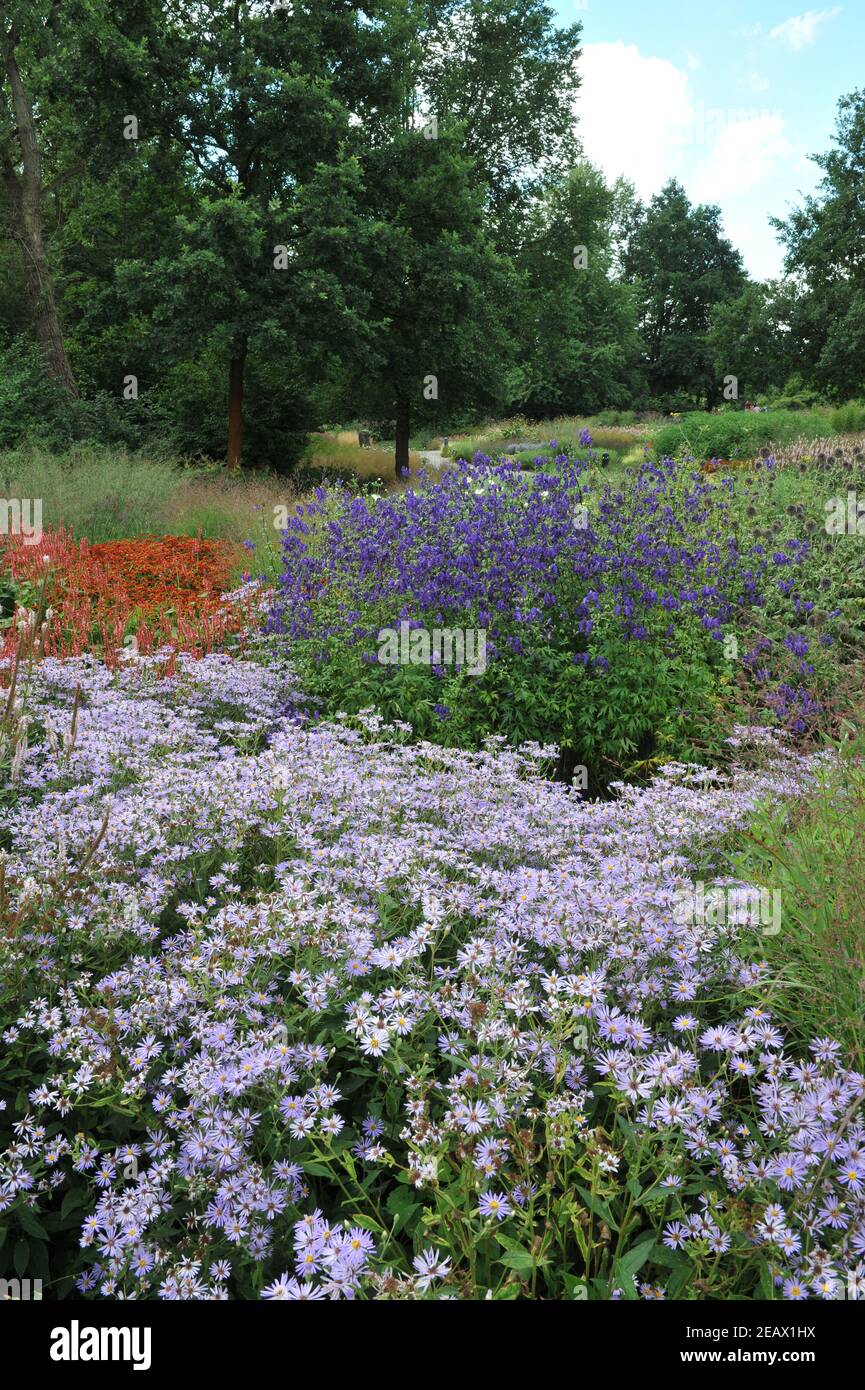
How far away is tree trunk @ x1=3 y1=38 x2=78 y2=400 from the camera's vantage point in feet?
66.6

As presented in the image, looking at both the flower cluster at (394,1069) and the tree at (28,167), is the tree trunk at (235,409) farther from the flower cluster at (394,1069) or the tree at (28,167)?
the flower cluster at (394,1069)

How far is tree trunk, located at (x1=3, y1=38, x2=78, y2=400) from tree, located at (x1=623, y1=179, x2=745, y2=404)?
41.5 metres

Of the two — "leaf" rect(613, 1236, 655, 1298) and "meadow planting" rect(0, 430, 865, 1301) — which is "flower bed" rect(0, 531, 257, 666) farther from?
"leaf" rect(613, 1236, 655, 1298)

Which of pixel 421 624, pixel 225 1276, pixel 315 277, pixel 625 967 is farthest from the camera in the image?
pixel 315 277

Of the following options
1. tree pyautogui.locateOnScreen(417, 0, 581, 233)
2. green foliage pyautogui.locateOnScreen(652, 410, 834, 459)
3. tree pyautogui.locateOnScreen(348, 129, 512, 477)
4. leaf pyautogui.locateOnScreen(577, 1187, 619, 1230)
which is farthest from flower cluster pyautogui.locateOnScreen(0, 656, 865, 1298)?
tree pyautogui.locateOnScreen(417, 0, 581, 233)

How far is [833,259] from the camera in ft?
112

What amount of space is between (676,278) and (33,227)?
46377 mm

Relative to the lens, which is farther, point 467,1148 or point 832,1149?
point 467,1148

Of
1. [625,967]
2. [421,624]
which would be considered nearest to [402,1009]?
[625,967]

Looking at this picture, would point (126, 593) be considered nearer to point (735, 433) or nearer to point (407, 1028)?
point (407, 1028)

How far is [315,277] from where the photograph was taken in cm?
1800

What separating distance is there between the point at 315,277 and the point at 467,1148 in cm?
1829

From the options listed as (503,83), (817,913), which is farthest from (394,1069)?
(503,83)
